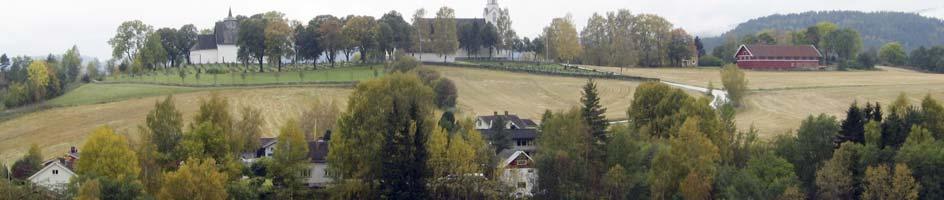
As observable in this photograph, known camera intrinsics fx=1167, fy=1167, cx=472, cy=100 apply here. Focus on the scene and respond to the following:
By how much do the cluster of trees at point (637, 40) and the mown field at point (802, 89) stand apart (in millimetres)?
4854

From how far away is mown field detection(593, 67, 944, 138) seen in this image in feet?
251

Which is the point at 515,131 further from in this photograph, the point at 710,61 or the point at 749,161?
the point at 710,61

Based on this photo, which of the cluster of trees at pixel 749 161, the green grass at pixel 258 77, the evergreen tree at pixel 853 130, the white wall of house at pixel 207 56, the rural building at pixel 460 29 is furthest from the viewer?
the white wall of house at pixel 207 56

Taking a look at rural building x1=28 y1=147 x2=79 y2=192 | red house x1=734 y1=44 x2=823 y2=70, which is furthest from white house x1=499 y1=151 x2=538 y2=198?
red house x1=734 y1=44 x2=823 y2=70

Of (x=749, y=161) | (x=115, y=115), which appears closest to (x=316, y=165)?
(x=749, y=161)

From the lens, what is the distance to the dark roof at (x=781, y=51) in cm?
11800

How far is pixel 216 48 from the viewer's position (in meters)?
111

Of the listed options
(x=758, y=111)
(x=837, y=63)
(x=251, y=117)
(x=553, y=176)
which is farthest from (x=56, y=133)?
(x=837, y=63)

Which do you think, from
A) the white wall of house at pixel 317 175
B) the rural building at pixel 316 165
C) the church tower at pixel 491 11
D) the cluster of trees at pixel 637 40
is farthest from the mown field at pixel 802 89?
the white wall of house at pixel 317 175

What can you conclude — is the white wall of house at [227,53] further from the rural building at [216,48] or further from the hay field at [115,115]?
the hay field at [115,115]

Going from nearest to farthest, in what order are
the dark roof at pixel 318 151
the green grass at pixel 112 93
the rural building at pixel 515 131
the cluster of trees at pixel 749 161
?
1. the cluster of trees at pixel 749 161
2. the dark roof at pixel 318 151
3. the rural building at pixel 515 131
4. the green grass at pixel 112 93

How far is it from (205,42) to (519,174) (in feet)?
229

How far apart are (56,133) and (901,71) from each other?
85277 millimetres

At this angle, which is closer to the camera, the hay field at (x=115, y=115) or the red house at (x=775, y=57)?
the hay field at (x=115, y=115)
